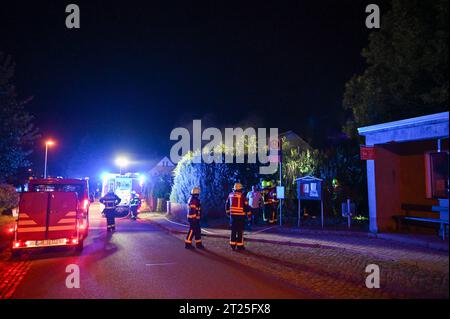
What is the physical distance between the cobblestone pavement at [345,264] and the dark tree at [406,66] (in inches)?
229

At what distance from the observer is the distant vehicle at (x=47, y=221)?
1051 cm

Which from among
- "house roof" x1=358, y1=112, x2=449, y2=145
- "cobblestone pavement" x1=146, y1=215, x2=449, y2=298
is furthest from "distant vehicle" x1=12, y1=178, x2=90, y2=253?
"house roof" x1=358, y1=112, x2=449, y2=145

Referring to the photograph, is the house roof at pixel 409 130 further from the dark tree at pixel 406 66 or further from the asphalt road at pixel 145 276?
the asphalt road at pixel 145 276

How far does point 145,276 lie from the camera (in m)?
7.74

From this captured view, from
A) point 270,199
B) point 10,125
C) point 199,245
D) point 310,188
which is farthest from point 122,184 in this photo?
point 199,245

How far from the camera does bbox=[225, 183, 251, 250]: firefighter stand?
35.6 feet

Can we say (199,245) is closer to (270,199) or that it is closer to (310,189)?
(310,189)

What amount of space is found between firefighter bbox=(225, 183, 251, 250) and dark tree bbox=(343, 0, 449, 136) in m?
7.44

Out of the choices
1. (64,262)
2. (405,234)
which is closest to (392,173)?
(405,234)

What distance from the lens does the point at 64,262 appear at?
9.66 m

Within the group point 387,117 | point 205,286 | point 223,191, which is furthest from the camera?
point 223,191
